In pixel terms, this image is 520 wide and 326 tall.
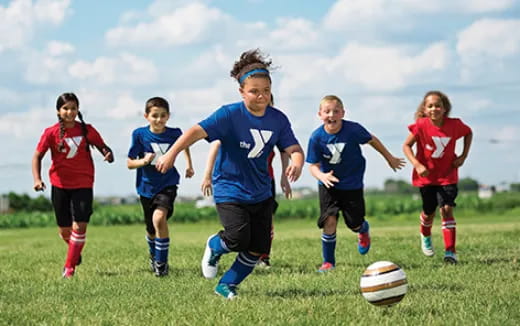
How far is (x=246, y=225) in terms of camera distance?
269 inches

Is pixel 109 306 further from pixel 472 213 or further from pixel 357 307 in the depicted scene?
pixel 472 213

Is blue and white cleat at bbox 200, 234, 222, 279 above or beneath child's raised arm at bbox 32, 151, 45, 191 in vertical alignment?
beneath

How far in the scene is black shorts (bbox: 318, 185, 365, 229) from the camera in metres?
9.91

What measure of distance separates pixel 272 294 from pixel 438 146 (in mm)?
4465

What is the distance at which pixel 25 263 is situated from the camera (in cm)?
1183

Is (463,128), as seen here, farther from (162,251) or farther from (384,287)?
(384,287)

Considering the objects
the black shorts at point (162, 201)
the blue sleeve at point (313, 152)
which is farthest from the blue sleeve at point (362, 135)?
the black shorts at point (162, 201)

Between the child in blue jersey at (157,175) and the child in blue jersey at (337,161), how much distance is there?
5.98 ft

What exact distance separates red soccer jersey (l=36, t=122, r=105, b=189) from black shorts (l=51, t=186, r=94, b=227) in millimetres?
82

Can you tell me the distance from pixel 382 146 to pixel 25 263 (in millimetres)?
5976

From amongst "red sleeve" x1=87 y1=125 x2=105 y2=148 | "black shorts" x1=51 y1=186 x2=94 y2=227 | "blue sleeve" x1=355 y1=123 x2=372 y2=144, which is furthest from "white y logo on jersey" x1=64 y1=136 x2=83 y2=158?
"blue sleeve" x1=355 y1=123 x2=372 y2=144

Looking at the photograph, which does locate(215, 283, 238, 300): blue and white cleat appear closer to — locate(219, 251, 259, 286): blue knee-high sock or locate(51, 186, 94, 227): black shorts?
locate(219, 251, 259, 286): blue knee-high sock

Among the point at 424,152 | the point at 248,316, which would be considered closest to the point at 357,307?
the point at 248,316

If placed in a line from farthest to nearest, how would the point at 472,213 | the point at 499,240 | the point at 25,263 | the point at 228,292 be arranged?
the point at 472,213 → the point at 499,240 → the point at 25,263 → the point at 228,292
